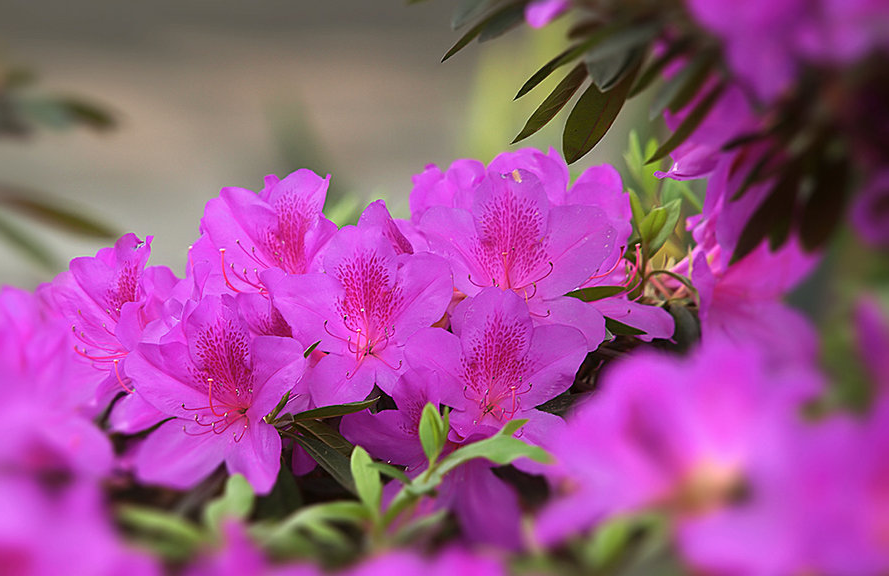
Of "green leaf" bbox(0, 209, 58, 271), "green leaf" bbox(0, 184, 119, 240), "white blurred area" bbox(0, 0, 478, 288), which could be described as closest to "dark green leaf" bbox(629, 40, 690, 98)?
"green leaf" bbox(0, 184, 119, 240)

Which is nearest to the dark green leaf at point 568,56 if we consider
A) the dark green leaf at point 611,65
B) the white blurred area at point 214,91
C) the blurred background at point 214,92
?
the dark green leaf at point 611,65

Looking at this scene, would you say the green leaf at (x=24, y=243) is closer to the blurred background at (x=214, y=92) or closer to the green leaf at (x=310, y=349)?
the green leaf at (x=310, y=349)

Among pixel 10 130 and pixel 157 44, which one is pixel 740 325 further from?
pixel 157 44

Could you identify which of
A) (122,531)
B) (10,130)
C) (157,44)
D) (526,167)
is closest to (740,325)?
(526,167)

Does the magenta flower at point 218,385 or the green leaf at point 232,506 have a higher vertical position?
the magenta flower at point 218,385

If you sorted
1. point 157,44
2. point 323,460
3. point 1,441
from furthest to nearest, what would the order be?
1. point 157,44
2. point 323,460
3. point 1,441

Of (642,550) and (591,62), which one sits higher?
(591,62)

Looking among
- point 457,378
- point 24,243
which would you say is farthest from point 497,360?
point 24,243
